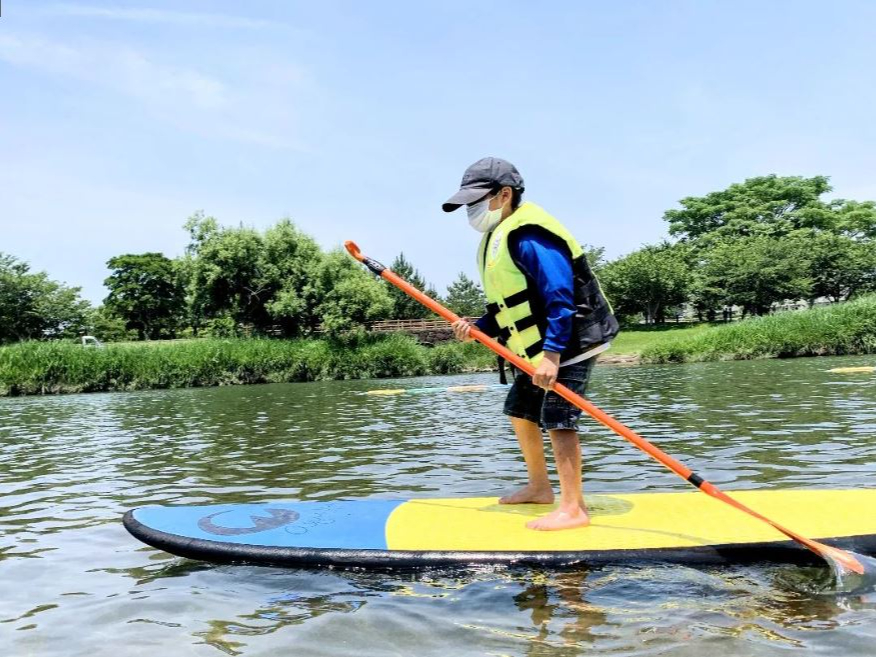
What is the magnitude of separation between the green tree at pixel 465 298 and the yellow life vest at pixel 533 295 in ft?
215

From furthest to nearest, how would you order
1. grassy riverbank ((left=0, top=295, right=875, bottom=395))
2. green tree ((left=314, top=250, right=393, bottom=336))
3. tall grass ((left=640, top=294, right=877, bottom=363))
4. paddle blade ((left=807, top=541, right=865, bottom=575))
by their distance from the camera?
green tree ((left=314, top=250, right=393, bottom=336)) → tall grass ((left=640, top=294, right=877, bottom=363)) → grassy riverbank ((left=0, top=295, right=875, bottom=395)) → paddle blade ((left=807, top=541, right=865, bottom=575))

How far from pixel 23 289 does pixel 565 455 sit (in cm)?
6063

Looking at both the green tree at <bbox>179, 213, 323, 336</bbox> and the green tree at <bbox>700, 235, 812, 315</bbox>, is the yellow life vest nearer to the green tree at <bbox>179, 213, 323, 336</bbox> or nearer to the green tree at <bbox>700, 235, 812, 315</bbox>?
the green tree at <bbox>179, 213, 323, 336</bbox>

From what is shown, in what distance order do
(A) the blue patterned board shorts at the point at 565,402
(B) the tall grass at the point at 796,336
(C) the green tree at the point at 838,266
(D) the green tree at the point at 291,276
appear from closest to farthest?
(A) the blue patterned board shorts at the point at 565,402 → (B) the tall grass at the point at 796,336 → (D) the green tree at the point at 291,276 → (C) the green tree at the point at 838,266

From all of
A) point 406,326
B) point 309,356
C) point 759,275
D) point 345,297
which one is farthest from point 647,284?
point 309,356

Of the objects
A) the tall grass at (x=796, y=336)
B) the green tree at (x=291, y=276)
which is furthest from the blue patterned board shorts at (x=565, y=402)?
the green tree at (x=291, y=276)

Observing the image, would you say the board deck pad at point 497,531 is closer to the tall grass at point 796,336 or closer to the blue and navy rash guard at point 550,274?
the blue and navy rash guard at point 550,274

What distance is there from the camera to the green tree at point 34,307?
181 feet

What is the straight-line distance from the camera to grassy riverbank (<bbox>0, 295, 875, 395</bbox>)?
86.1ft

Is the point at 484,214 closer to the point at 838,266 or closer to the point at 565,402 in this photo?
the point at 565,402

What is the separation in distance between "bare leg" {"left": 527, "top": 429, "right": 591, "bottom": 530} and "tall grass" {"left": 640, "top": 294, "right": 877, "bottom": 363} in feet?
89.8

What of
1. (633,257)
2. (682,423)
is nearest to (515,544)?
(682,423)

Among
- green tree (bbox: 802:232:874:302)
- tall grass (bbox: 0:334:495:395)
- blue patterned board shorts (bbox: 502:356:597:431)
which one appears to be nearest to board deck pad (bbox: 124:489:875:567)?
blue patterned board shorts (bbox: 502:356:597:431)

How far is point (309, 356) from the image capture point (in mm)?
31922
